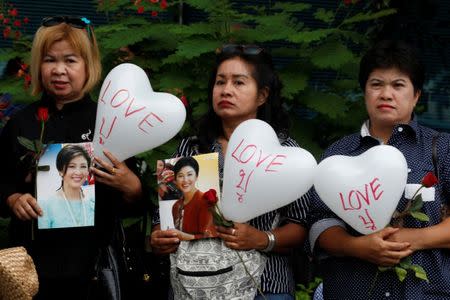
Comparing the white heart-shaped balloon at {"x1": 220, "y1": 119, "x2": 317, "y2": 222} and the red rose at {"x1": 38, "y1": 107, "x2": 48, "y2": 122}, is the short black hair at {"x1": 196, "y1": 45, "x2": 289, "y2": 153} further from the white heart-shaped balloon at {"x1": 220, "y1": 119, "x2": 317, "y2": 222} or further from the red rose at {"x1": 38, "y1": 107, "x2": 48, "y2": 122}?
the red rose at {"x1": 38, "y1": 107, "x2": 48, "y2": 122}

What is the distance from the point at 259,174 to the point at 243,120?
1.46 ft

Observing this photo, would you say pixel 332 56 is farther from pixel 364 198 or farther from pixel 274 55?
pixel 364 198

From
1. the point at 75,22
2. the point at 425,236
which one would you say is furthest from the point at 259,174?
the point at 75,22

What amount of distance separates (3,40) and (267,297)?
3.74m

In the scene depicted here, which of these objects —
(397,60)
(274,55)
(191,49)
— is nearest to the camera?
(397,60)

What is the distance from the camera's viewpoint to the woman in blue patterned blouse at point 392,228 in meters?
3.34

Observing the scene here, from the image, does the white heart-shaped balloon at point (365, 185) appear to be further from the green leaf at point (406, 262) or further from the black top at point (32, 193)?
the black top at point (32, 193)

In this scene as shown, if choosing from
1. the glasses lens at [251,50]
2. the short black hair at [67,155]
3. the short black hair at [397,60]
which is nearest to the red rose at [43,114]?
the short black hair at [67,155]

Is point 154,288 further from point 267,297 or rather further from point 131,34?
point 131,34

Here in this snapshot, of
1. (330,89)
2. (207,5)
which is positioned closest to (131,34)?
(207,5)

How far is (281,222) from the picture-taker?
361 centimetres

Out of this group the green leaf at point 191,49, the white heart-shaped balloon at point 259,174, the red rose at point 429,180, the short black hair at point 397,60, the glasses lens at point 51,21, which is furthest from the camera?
the green leaf at point 191,49

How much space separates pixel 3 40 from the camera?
6.49 metres

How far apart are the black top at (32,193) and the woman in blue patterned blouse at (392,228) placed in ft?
2.81
